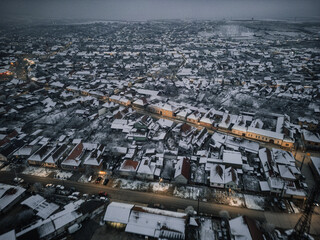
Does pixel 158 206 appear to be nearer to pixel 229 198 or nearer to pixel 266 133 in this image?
pixel 229 198

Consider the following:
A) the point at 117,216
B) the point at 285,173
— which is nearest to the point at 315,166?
the point at 285,173

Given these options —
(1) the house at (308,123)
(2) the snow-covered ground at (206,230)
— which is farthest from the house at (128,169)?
(1) the house at (308,123)

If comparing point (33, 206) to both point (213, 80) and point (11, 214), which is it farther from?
point (213, 80)

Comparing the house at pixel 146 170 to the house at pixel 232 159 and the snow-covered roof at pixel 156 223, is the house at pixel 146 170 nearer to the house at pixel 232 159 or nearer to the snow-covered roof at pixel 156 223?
the snow-covered roof at pixel 156 223

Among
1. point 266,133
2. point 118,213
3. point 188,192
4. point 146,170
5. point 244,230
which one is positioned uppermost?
point 244,230

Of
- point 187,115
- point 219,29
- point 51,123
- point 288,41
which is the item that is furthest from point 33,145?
point 219,29
